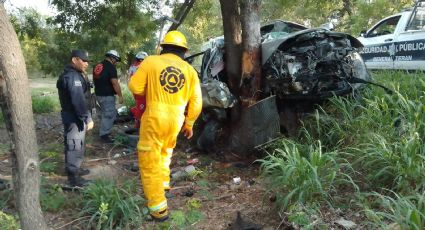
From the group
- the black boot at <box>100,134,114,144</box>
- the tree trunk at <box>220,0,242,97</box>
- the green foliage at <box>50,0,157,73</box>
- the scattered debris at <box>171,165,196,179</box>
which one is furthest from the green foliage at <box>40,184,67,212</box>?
the green foliage at <box>50,0,157,73</box>

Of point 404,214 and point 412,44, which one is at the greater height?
point 412,44

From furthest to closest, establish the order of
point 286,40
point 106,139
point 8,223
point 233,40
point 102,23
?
point 102,23 < point 106,139 < point 233,40 < point 286,40 < point 8,223

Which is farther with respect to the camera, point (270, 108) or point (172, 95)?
point (270, 108)

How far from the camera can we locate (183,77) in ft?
12.2

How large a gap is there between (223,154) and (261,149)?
28.4 inches

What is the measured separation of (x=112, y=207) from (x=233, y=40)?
2.94 m

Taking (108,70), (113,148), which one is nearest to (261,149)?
(113,148)

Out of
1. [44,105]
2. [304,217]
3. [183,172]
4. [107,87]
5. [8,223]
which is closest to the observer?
[304,217]

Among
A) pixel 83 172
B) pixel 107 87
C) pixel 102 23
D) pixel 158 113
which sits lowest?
pixel 83 172

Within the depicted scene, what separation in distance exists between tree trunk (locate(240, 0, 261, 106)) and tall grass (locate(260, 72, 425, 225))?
88 cm

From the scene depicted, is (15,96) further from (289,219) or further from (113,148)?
(113,148)

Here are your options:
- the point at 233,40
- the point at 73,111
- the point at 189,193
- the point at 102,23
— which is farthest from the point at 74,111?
the point at 102,23

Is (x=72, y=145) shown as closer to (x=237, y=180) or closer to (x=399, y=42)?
(x=237, y=180)

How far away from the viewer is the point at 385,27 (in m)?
8.79
